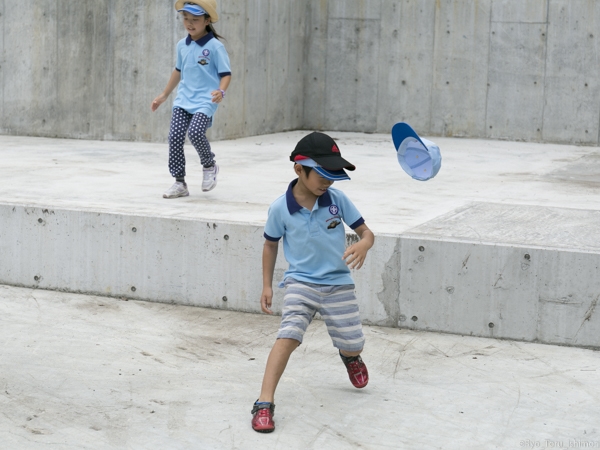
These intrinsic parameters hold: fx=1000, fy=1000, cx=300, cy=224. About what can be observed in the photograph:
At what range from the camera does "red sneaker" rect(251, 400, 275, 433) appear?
4.12m

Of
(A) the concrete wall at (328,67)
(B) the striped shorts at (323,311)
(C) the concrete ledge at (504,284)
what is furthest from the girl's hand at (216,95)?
(A) the concrete wall at (328,67)

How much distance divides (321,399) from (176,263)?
6.74 feet

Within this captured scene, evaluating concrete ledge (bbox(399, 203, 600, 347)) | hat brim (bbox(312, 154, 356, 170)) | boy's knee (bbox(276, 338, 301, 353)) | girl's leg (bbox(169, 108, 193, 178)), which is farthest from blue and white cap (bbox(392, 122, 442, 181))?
girl's leg (bbox(169, 108, 193, 178))

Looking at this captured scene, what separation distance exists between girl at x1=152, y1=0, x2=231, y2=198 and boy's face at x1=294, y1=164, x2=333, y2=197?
3.04 m

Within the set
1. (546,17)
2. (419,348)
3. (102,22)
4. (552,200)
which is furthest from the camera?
(546,17)

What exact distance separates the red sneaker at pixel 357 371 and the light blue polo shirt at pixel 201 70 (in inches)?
130

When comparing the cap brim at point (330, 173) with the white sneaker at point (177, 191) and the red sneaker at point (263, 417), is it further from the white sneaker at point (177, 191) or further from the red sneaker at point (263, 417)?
the white sneaker at point (177, 191)

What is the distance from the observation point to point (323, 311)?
176 inches

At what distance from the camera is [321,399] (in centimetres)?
459

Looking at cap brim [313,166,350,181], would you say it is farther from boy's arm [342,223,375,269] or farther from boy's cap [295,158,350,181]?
boy's arm [342,223,375,269]

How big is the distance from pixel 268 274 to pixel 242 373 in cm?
79

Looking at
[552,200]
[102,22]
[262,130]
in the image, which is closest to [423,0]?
[262,130]

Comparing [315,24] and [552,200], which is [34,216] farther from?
[315,24]

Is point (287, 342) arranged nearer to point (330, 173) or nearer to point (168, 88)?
point (330, 173)
